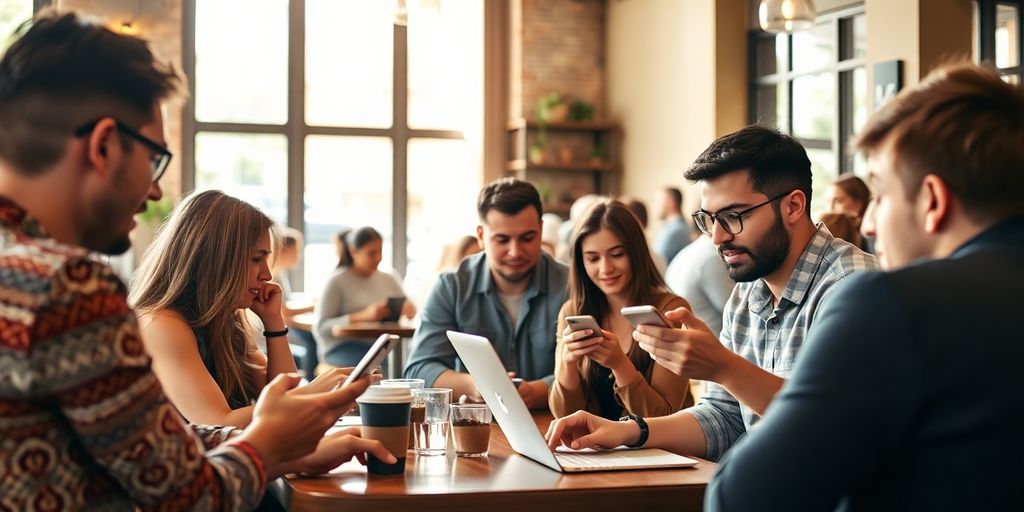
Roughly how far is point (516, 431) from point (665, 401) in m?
0.74

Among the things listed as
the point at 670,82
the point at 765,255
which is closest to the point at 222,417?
the point at 765,255

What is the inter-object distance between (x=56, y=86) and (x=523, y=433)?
1.15 m

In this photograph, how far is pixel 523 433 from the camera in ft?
7.15

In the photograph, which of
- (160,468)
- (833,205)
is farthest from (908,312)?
(833,205)

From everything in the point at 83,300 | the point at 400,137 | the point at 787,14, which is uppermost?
the point at 787,14

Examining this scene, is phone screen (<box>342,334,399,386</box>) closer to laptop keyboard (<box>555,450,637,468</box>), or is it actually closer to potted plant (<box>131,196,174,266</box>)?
laptop keyboard (<box>555,450,637,468</box>)

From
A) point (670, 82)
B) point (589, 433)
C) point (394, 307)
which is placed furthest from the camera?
point (670, 82)

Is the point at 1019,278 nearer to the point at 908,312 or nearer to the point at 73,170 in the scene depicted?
the point at 908,312

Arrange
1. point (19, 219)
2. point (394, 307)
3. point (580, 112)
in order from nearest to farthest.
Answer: point (19, 219), point (394, 307), point (580, 112)

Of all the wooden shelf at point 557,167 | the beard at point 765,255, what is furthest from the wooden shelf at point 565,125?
the beard at point 765,255

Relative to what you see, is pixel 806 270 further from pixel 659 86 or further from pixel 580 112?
pixel 580 112

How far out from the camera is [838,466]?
119 cm

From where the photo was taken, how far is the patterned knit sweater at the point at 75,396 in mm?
1267

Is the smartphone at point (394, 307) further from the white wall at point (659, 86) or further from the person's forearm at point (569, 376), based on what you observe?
the white wall at point (659, 86)
